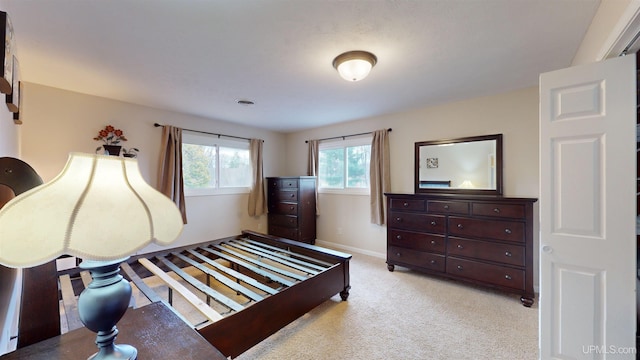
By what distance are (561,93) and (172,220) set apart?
2.17m

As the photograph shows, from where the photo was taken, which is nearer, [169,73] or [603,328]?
[603,328]

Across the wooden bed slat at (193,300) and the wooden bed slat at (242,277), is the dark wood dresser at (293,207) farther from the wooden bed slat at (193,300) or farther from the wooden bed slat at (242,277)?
the wooden bed slat at (193,300)

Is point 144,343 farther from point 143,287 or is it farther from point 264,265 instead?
point 264,265

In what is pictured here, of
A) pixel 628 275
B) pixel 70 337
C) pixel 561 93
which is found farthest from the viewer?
pixel 561 93

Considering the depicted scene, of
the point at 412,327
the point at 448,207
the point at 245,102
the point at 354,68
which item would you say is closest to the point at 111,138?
the point at 245,102

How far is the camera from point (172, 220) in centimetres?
76

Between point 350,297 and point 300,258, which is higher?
point 300,258

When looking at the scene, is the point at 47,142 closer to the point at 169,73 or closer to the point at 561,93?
the point at 169,73

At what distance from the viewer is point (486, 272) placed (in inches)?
106

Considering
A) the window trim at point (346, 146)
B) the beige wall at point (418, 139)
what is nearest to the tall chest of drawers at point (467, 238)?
the beige wall at point (418, 139)

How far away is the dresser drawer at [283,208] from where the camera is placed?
4.45 meters

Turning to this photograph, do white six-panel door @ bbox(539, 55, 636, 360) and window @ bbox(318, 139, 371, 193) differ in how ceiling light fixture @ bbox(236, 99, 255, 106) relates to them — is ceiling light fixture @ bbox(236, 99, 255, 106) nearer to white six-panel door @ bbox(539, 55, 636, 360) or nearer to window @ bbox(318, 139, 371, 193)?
window @ bbox(318, 139, 371, 193)

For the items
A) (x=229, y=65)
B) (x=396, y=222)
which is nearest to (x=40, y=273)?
(x=229, y=65)

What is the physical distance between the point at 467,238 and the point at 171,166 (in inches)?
159
